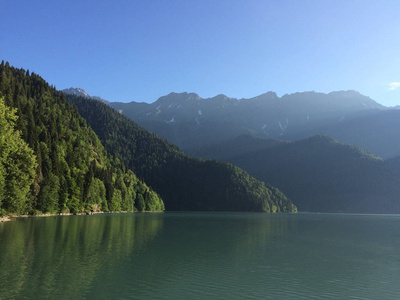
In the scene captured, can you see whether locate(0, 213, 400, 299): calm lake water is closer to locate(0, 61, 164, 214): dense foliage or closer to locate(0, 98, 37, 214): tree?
locate(0, 98, 37, 214): tree

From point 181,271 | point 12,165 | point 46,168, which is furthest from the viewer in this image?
point 46,168

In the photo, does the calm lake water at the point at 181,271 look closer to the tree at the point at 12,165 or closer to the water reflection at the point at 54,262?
the water reflection at the point at 54,262

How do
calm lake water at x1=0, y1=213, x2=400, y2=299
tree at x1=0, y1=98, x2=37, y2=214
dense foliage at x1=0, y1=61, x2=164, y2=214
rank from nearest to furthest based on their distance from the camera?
calm lake water at x1=0, y1=213, x2=400, y2=299 → tree at x1=0, y1=98, x2=37, y2=214 → dense foliage at x1=0, y1=61, x2=164, y2=214

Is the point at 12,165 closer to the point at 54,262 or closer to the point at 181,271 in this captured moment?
the point at 54,262

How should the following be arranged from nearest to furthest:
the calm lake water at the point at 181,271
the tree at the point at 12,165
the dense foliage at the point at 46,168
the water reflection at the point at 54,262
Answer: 1. the water reflection at the point at 54,262
2. the calm lake water at the point at 181,271
3. the tree at the point at 12,165
4. the dense foliage at the point at 46,168

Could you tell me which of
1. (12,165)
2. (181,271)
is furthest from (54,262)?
(12,165)

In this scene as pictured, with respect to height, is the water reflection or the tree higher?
the tree

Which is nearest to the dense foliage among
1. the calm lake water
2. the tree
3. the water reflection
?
the tree

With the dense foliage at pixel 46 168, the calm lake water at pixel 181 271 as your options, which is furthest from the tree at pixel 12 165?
the calm lake water at pixel 181 271

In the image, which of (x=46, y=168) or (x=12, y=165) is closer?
(x=12, y=165)

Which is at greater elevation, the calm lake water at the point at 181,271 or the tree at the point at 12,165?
the tree at the point at 12,165

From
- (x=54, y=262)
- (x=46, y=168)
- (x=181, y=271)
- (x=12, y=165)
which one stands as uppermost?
(x=46, y=168)

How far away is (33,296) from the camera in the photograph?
26156 mm

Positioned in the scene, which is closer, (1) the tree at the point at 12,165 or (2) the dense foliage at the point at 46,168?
(1) the tree at the point at 12,165
